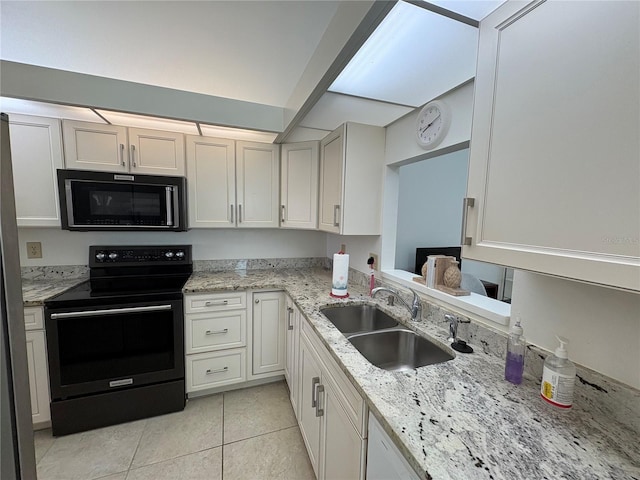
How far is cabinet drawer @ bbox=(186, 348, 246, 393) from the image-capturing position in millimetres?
2023

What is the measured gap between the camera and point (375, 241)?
2.06 meters

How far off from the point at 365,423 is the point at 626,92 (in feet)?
3.66

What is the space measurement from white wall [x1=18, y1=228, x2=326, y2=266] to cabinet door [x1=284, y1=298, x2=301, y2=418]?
2.92ft

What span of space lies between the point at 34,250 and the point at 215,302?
1.58 m

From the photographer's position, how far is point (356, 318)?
1.77 m

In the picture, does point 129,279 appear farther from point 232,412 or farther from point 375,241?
point 375,241

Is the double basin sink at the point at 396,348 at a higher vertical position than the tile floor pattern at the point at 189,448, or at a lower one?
higher

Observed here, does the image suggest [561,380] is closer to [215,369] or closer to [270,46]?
[270,46]

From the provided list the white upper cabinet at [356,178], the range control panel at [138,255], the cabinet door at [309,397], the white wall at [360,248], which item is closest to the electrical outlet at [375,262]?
the white wall at [360,248]

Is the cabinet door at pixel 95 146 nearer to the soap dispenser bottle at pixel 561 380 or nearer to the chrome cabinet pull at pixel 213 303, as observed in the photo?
the chrome cabinet pull at pixel 213 303

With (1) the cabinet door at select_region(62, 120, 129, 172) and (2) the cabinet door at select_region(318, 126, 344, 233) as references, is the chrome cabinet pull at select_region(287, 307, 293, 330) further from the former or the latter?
(1) the cabinet door at select_region(62, 120, 129, 172)

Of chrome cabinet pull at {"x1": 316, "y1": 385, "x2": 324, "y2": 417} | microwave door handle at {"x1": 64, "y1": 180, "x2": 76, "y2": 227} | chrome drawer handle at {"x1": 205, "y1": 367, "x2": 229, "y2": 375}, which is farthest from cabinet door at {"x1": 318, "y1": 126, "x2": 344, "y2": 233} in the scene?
microwave door handle at {"x1": 64, "y1": 180, "x2": 76, "y2": 227}

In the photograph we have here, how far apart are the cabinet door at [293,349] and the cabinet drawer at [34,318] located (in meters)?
1.59

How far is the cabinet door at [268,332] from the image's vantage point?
2.18 metres
